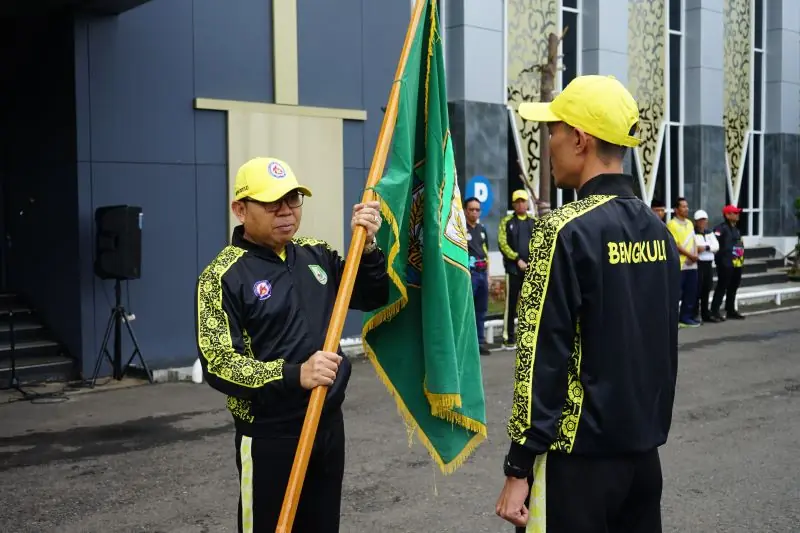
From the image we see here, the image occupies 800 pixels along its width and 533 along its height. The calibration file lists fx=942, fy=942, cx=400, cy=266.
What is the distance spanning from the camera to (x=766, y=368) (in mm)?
11789

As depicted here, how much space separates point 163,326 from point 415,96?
8534 mm

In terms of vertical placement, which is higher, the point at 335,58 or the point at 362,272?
the point at 335,58

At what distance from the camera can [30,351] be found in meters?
11.3

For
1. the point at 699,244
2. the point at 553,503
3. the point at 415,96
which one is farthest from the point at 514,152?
the point at 553,503

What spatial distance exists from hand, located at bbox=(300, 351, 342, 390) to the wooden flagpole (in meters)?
0.03

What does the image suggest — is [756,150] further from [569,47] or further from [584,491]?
[584,491]

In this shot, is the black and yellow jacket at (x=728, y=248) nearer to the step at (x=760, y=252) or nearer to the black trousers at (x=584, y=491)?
the step at (x=760, y=252)

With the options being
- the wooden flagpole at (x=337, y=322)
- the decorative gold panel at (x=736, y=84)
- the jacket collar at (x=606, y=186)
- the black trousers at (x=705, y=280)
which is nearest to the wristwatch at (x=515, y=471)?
the wooden flagpole at (x=337, y=322)

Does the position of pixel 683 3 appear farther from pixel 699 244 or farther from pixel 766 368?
pixel 766 368

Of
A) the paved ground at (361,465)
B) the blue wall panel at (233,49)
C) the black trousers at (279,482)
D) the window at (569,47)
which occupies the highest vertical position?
the window at (569,47)

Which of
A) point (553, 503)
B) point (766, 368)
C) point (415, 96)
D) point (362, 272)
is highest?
point (415, 96)

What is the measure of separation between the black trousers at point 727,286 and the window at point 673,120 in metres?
5.86

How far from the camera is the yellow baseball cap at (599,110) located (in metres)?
2.99

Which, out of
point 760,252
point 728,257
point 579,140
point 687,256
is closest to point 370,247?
point 579,140
